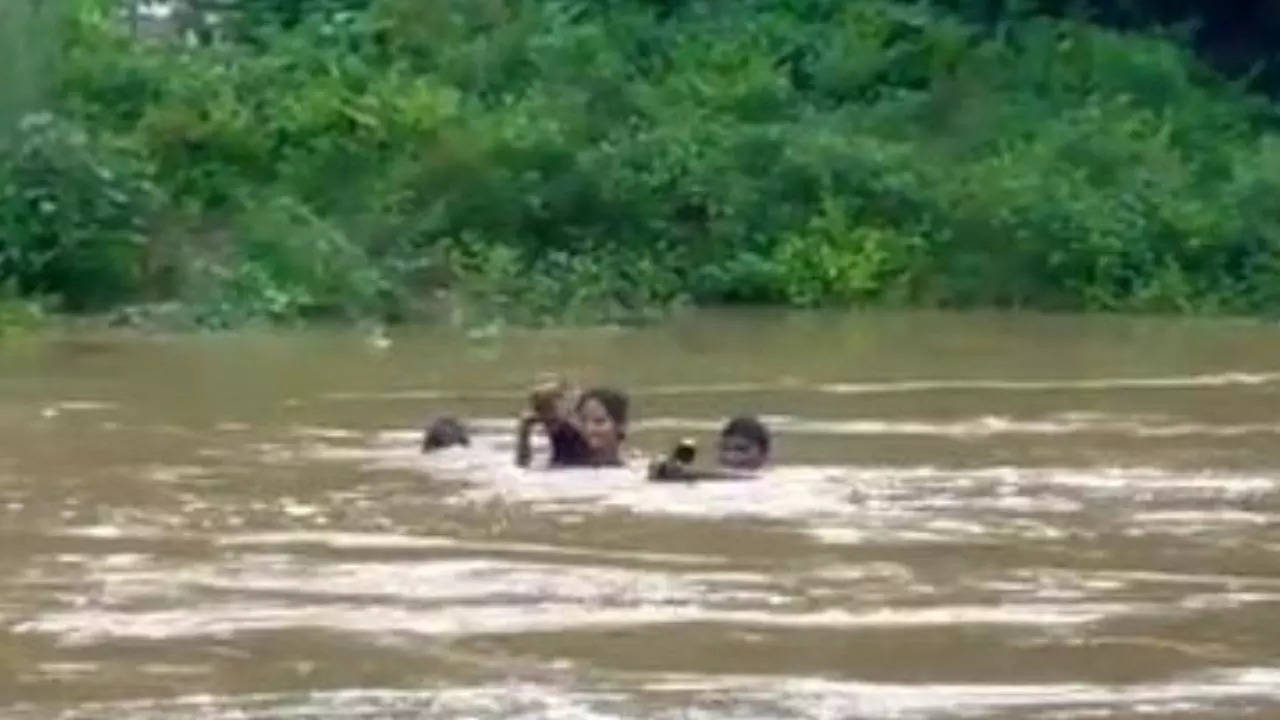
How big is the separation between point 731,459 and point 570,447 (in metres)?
0.83

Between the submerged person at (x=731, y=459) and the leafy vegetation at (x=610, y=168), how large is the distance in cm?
1126

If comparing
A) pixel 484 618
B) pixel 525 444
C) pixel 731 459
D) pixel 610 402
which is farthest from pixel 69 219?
pixel 484 618

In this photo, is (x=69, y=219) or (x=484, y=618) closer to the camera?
(x=484, y=618)

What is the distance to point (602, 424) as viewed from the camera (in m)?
18.2

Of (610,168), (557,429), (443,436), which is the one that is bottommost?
(443,436)

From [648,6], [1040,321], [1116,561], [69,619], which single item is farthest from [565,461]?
[648,6]

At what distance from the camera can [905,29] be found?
37312 millimetres

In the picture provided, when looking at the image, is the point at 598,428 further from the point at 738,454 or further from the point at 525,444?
the point at 738,454

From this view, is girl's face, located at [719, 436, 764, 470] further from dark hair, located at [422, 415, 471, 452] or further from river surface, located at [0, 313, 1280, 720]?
dark hair, located at [422, 415, 471, 452]

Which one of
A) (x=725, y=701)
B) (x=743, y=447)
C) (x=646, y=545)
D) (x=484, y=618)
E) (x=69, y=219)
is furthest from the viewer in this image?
(x=69, y=219)

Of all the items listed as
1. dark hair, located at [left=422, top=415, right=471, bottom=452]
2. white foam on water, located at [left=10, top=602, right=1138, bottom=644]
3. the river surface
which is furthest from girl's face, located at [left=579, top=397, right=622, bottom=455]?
white foam on water, located at [left=10, top=602, right=1138, bottom=644]

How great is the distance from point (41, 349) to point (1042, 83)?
13548 mm

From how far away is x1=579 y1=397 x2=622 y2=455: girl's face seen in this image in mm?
18109

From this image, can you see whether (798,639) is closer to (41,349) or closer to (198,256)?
(41,349)
